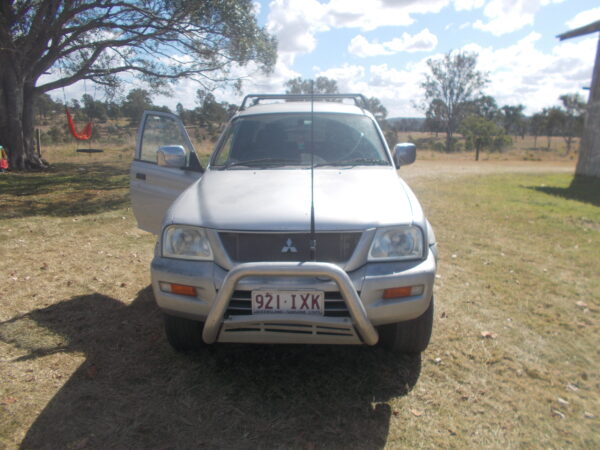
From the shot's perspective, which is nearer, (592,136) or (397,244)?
(397,244)

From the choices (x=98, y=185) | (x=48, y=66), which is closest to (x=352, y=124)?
(x=98, y=185)

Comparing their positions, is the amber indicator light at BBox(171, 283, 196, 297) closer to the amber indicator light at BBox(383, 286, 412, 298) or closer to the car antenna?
the car antenna

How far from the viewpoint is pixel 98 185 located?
1154cm

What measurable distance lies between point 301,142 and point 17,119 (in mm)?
13232

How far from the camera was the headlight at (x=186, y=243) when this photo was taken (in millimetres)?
2662

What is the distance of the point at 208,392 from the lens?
9.09 feet

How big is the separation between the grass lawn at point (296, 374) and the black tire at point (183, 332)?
124 mm

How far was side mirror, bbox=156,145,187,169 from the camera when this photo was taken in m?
3.81

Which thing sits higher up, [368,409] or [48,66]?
[48,66]

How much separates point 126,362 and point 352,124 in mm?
2528

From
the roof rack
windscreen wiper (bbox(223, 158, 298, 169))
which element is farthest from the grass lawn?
the roof rack

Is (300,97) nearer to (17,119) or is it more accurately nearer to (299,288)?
(299,288)

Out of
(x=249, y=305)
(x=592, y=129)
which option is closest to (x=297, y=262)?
(x=249, y=305)

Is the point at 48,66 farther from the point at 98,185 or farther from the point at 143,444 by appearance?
the point at 143,444
